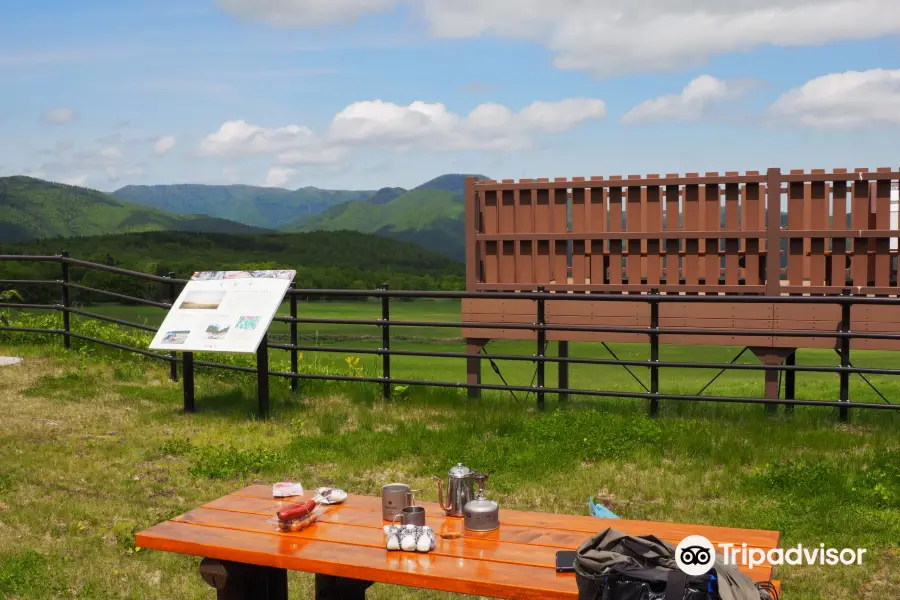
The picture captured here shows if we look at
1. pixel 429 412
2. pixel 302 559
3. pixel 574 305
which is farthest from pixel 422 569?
pixel 574 305

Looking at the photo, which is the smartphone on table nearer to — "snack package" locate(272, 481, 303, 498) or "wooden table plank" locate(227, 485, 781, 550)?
"wooden table plank" locate(227, 485, 781, 550)

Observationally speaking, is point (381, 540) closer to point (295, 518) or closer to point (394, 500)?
point (394, 500)

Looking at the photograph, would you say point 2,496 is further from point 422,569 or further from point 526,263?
point 526,263

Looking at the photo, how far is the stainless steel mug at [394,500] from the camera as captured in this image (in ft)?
15.0

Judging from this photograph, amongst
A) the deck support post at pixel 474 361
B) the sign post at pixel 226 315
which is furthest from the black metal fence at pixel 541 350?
the deck support post at pixel 474 361

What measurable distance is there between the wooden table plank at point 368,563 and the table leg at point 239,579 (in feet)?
0.26

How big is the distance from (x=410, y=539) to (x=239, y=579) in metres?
0.99

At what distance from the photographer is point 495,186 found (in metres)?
12.3

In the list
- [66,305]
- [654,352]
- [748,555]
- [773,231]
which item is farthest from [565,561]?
[66,305]

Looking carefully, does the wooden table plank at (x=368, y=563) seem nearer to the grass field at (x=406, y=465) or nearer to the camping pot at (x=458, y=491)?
the camping pot at (x=458, y=491)

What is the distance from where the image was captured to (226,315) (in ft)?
31.7

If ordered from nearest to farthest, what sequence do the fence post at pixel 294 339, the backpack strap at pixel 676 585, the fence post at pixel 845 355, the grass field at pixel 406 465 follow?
the backpack strap at pixel 676 585 → the grass field at pixel 406 465 → the fence post at pixel 845 355 → the fence post at pixel 294 339

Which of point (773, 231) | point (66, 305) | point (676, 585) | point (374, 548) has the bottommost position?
point (374, 548)

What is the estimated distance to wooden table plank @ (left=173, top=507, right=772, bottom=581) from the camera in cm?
→ 402
